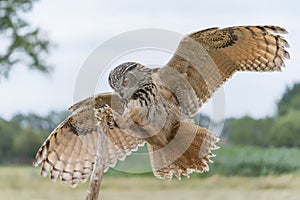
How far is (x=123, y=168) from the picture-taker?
6.59 ft

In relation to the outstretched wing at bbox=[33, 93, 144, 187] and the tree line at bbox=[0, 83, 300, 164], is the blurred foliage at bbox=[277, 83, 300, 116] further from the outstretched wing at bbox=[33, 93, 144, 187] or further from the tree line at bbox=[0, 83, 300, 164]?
the outstretched wing at bbox=[33, 93, 144, 187]

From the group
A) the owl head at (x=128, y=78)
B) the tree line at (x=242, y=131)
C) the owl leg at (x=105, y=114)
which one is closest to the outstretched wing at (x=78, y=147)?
the owl head at (x=128, y=78)

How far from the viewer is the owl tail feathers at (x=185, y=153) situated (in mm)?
2166

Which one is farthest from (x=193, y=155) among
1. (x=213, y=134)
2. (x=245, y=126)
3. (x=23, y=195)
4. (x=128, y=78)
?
(x=23, y=195)

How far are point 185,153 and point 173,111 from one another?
0.16 metres

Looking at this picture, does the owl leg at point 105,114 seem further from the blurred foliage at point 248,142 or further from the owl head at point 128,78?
the blurred foliage at point 248,142

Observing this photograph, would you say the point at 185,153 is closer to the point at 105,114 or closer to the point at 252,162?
the point at 105,114

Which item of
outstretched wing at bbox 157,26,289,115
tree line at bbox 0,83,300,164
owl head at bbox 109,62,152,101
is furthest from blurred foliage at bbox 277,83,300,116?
owl head at bbox 109,62,152,101

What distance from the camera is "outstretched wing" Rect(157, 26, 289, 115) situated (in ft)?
6.86

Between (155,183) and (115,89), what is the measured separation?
4520mm

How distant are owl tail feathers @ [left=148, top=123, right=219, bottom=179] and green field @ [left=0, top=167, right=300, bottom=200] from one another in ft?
11.8

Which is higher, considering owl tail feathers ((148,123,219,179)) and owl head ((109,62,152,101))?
owl head ((109,62,152,101))

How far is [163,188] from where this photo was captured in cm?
635

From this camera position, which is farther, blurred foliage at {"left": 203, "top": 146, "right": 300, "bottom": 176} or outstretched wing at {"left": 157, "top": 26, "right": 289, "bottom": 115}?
blurred foliage at {"left": 203, "top": 146, "right": 300, "bottom": 176}
